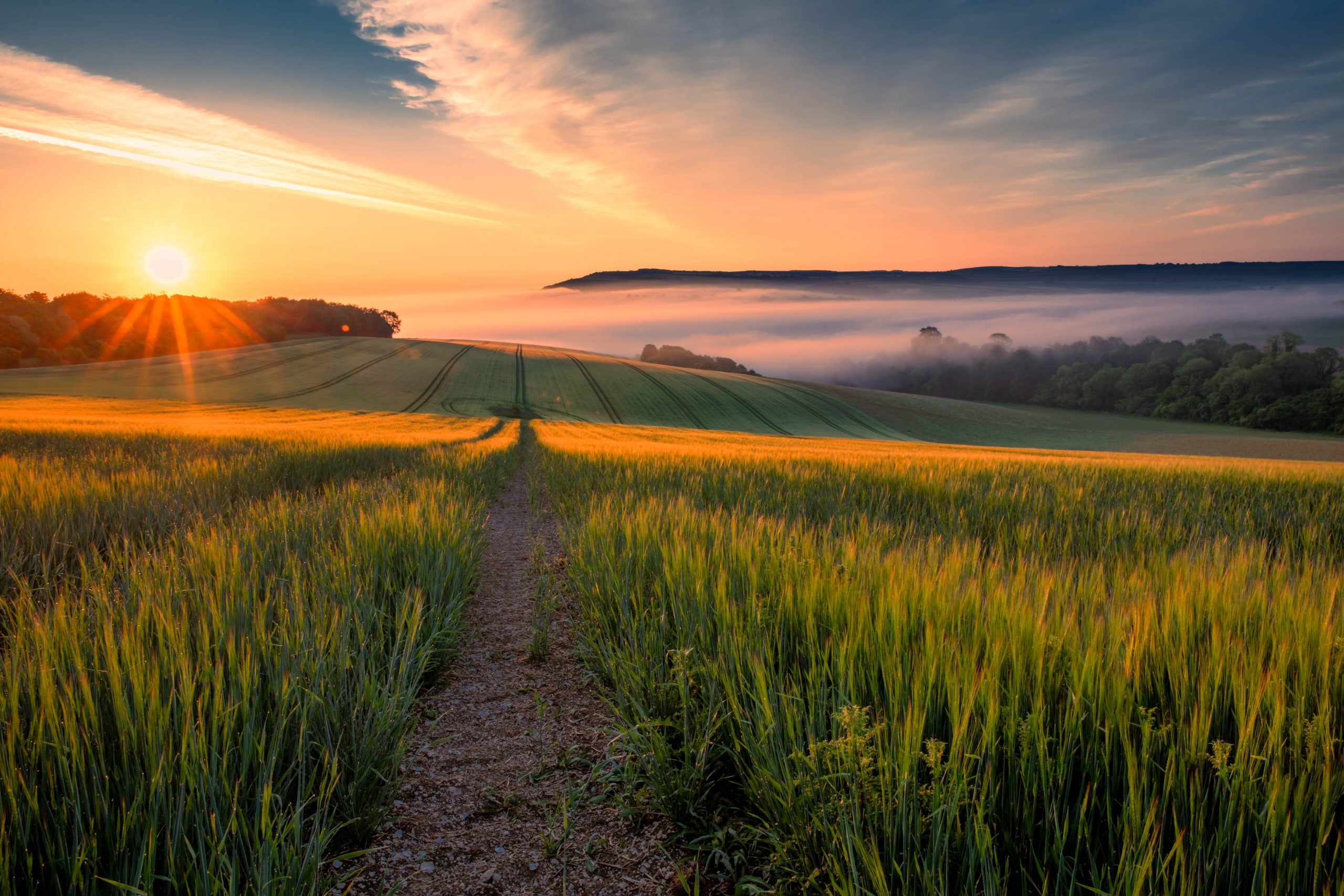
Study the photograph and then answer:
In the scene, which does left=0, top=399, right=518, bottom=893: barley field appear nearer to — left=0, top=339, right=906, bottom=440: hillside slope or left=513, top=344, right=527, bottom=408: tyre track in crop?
left=0, top=339, right=906, bottom=440: hillside slope

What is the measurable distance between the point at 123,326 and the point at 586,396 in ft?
204

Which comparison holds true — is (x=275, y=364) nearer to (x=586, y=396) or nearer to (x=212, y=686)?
(x=586, y=396)

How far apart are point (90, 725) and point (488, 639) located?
273 centimetres

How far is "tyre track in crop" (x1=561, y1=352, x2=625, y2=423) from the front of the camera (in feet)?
190

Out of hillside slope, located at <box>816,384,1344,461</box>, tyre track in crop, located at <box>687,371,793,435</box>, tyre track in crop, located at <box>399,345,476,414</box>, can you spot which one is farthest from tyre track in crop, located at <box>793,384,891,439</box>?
tyre track in crop, located at <box>399,345,476,414</box>

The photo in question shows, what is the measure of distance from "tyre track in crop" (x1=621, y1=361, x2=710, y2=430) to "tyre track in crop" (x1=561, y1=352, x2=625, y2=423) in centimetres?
674

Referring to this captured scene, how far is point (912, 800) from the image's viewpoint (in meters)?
1.39

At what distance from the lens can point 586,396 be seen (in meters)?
64.1

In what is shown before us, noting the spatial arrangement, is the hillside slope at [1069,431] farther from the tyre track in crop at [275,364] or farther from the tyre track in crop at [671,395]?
the tyre track in crop at [275,364]

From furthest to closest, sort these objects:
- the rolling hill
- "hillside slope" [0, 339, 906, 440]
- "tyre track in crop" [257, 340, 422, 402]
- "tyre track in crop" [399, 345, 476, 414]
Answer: "tyre track in crop" [399, 345, 476, 414] → the rolling hill → "tyre track in crop" [257, 340, 422, 402] → "hillside slope" [0, 339, 906, 440]

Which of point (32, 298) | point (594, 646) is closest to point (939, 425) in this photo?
point (594, 646)

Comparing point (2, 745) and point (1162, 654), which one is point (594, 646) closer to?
point (2, 745)

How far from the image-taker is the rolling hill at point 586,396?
52.2m

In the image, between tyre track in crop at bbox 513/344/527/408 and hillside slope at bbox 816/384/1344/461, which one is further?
tyre track in crop at bbox 513/344/527/408
